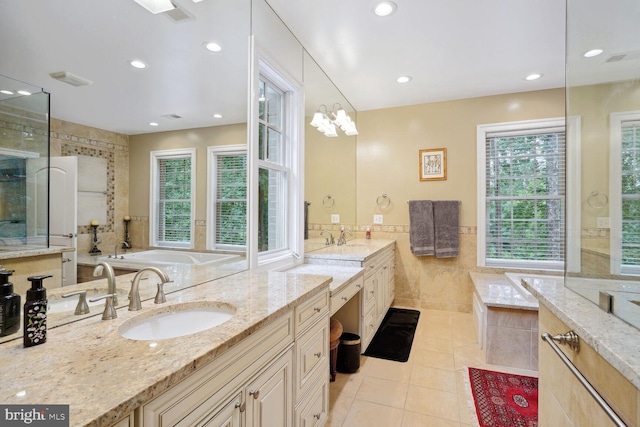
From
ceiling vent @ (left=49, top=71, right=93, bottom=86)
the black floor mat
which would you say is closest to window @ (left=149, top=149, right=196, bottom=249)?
ceiling vent @ (left=49, top=71, right=93, bottom=86)

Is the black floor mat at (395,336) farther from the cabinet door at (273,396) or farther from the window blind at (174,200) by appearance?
the window blind at (174,200)

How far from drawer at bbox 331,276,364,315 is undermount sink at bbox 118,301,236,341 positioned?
0.81 metres

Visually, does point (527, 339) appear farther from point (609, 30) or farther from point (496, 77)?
point (496, 77)

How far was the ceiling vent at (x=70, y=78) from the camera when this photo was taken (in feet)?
3.25

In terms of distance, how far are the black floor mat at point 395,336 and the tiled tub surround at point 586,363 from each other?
1475 mm

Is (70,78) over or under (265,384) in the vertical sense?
over

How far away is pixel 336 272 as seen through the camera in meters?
2.41

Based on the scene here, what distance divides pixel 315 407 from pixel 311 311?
0.52 metres

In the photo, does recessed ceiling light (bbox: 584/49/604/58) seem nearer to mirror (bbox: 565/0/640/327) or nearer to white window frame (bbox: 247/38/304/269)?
mirror (bbox: 565/0/640/327)

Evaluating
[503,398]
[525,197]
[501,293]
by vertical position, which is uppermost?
[525,197]

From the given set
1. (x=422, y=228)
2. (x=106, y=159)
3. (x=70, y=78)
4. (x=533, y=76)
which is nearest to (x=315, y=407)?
(x=106, y=159)

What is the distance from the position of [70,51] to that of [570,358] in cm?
196

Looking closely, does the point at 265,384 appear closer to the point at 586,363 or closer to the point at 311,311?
the point at 311,311

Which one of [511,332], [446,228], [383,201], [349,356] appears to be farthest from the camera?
[383,201]
